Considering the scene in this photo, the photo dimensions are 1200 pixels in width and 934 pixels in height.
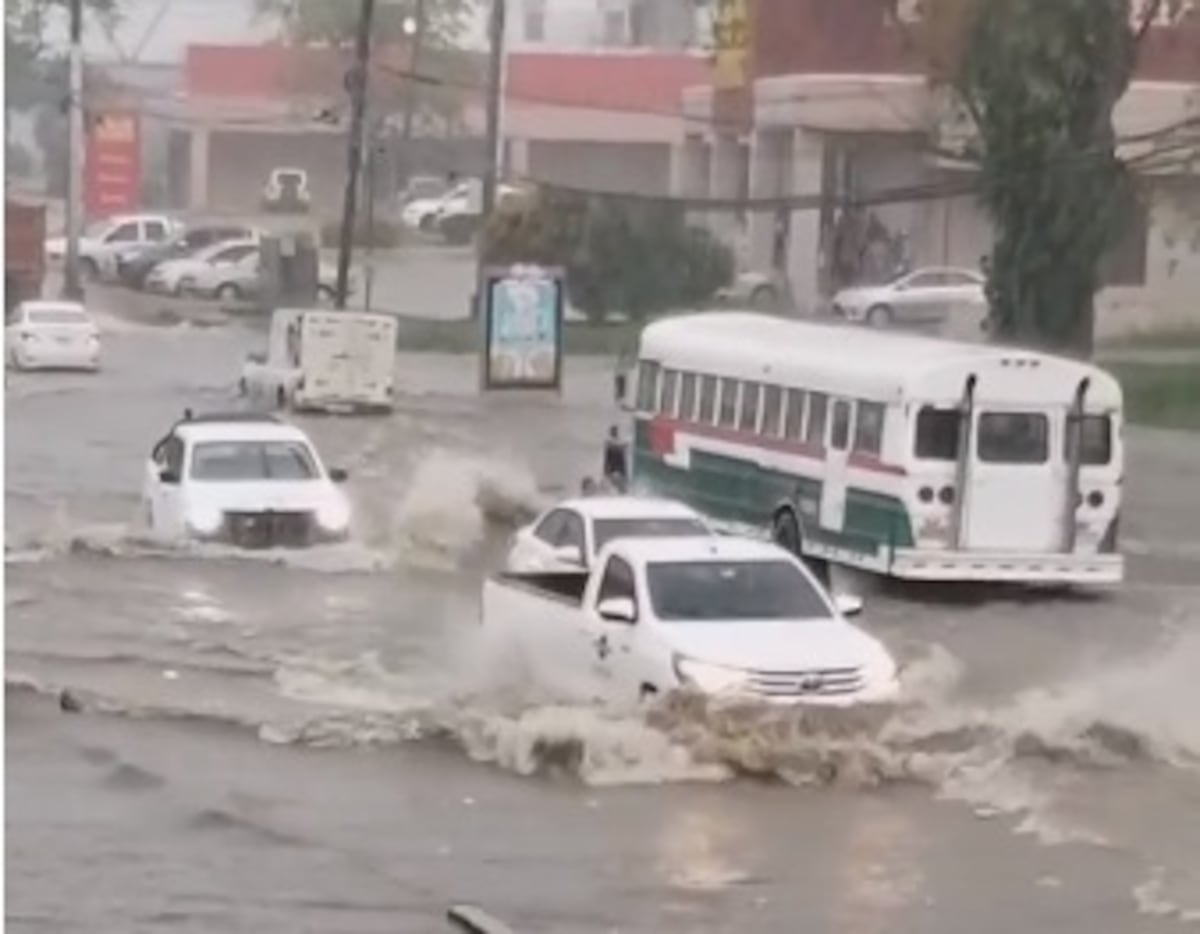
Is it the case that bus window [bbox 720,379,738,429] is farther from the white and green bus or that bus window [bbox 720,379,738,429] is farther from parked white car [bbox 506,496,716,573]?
parked white car [bbox 506,496,716,573]

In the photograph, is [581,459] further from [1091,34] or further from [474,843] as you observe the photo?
[474,843]

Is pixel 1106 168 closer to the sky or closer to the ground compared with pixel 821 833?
closer to the sky

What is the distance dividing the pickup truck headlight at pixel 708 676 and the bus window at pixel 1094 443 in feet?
33.5

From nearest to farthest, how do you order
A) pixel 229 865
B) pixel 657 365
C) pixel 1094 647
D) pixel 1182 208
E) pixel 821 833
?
pixel 229 865 → pixel 821 833 → pixel 1094 647 → pixel 657 365 → pixel 1182 208

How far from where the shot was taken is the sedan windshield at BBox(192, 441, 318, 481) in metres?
30.3

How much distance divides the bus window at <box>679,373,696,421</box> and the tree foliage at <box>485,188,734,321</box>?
91.0 feet

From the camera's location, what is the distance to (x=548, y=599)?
64.7 ft

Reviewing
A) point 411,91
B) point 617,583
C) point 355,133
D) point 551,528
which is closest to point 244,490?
point 551,528

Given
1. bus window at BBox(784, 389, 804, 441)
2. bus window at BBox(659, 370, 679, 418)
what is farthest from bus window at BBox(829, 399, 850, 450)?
bus window at BBox(659, 370, 679, 418)

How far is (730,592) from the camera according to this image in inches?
743

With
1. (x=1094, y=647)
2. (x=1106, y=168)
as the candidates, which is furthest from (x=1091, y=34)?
(x=1094, y=647)

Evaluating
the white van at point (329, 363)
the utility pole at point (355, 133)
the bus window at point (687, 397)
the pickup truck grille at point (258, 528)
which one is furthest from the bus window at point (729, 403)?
the utility pole at point (355, 133)

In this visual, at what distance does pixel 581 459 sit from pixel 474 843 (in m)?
27.0

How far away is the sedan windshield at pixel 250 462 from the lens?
30266mm
